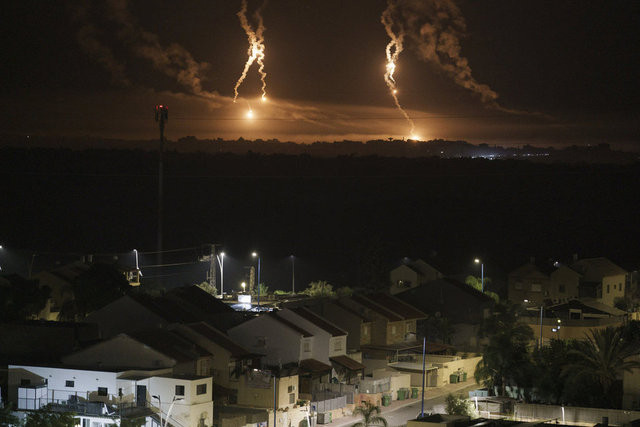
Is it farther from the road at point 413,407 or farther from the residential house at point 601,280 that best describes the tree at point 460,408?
the residential house at point 601,280

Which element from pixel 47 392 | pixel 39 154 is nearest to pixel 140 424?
pixel 47 392

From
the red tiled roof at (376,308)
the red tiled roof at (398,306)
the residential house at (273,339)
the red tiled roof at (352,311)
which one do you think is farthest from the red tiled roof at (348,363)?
the red tiled roof at (398,306)

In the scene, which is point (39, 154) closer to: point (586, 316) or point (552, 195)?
point (552, 195)

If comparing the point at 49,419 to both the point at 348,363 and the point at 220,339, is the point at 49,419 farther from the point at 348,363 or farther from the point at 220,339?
the point at 348,363

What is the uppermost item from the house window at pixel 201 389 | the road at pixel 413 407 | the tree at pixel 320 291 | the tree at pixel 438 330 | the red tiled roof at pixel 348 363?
the tree at pixel 320 291

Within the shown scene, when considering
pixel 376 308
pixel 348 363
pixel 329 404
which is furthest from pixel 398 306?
pixel 329 404

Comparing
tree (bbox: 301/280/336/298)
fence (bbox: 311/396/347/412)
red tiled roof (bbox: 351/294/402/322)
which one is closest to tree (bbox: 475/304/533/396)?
red tiled roof (bbox: 351/294/402/322)
